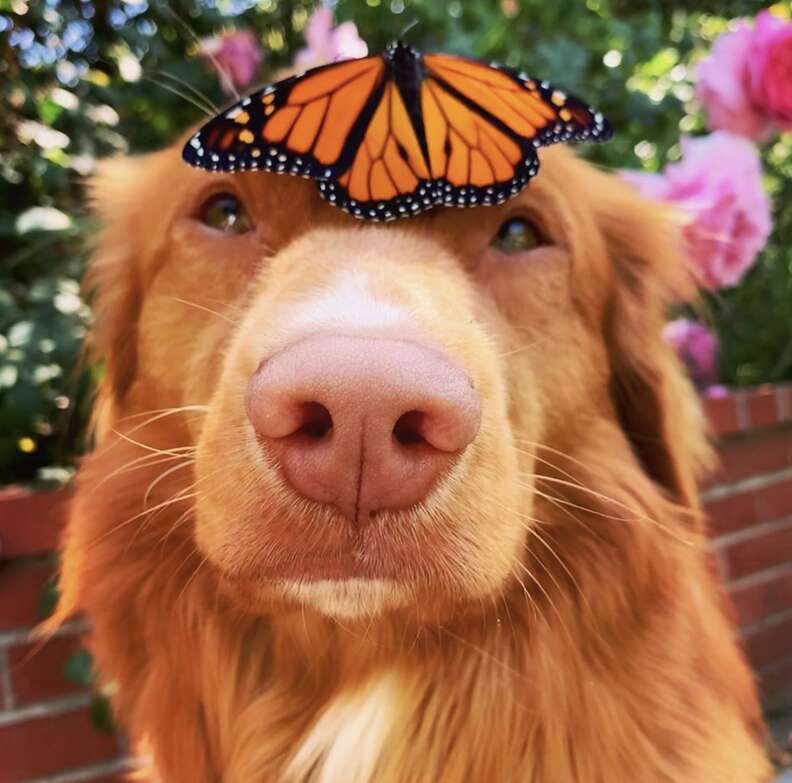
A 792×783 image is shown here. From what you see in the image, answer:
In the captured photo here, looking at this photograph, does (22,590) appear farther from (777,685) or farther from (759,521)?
(777,685)

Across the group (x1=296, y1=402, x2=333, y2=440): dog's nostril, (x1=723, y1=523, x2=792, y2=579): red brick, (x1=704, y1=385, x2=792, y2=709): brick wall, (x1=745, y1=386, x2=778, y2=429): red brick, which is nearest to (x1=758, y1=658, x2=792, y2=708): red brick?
(x1=704, y1=385, x2=792, y2=709): brick wall

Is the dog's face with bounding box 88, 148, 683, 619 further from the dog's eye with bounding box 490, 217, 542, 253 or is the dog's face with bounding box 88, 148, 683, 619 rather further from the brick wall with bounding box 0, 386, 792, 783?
the brick wall with bounding box 0, 386, 792, 783

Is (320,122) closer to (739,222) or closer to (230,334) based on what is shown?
(230,334)

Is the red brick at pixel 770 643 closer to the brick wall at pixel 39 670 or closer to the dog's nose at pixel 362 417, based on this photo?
the brick wall at pixel 39 670

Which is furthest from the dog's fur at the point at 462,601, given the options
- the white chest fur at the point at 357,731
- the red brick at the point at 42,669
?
the red brick at the point at 42,669

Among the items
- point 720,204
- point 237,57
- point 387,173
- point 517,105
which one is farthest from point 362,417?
point 237,57

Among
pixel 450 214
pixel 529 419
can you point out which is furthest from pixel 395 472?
pixel 450 214
